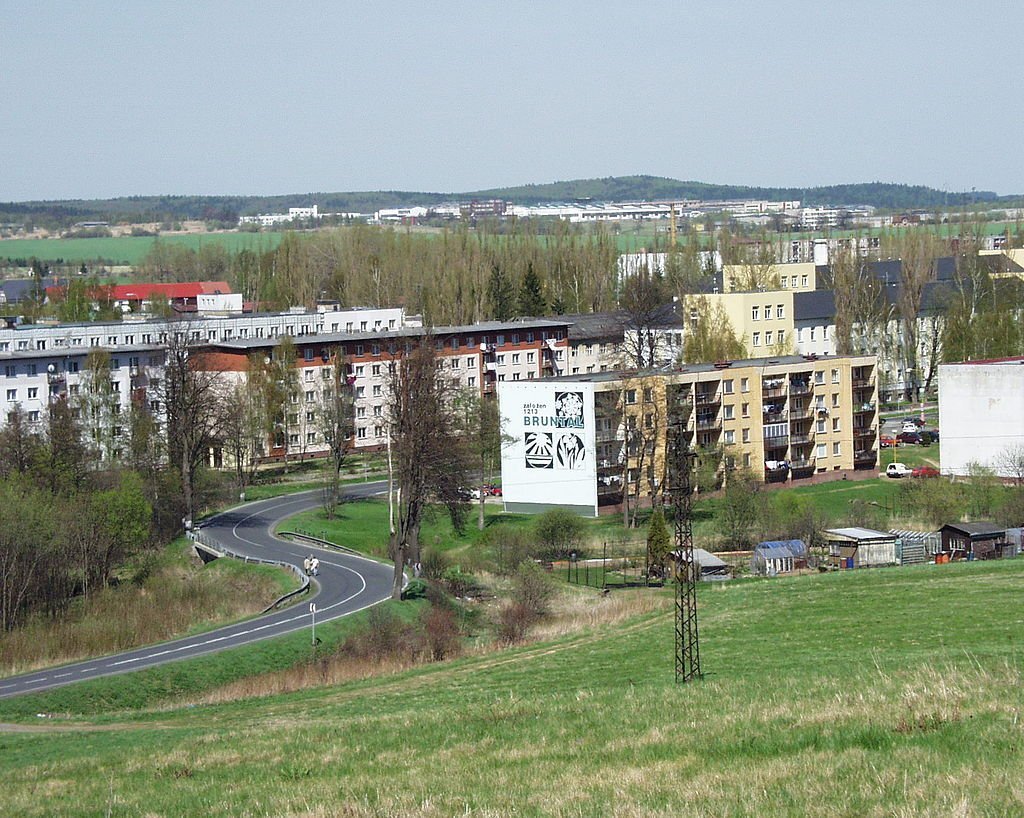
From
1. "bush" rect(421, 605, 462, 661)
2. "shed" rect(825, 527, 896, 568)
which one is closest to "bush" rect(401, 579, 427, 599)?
"bush" rect(421, 605, 462, 661)

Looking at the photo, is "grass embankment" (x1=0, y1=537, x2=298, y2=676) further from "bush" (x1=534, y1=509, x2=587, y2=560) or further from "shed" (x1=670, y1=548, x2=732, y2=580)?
"shed" (x1=670, y1=548, x2=732, y2=580)

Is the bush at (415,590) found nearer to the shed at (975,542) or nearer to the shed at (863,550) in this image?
the shed at (863,550)

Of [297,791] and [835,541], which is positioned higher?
[297,791]

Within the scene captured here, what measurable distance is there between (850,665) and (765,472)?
41820mm

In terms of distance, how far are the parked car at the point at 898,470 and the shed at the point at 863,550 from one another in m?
19.0

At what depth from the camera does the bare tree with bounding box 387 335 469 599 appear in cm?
4188

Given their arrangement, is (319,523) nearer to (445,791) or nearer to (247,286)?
(445,791)

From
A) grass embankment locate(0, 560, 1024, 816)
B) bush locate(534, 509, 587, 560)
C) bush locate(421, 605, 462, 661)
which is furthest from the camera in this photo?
bush locate(534, 509, 587, 560)

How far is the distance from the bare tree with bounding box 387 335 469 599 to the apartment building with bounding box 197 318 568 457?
14038 mm

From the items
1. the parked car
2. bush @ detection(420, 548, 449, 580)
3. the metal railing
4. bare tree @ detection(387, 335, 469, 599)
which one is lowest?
the parked car

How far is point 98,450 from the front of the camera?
180 feet

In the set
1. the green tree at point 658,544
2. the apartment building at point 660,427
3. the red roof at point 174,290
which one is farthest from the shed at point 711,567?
the red roof at point 174,290

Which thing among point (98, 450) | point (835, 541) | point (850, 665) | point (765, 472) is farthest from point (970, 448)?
point (850, 665)

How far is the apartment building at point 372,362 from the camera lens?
Result: 6775cm
